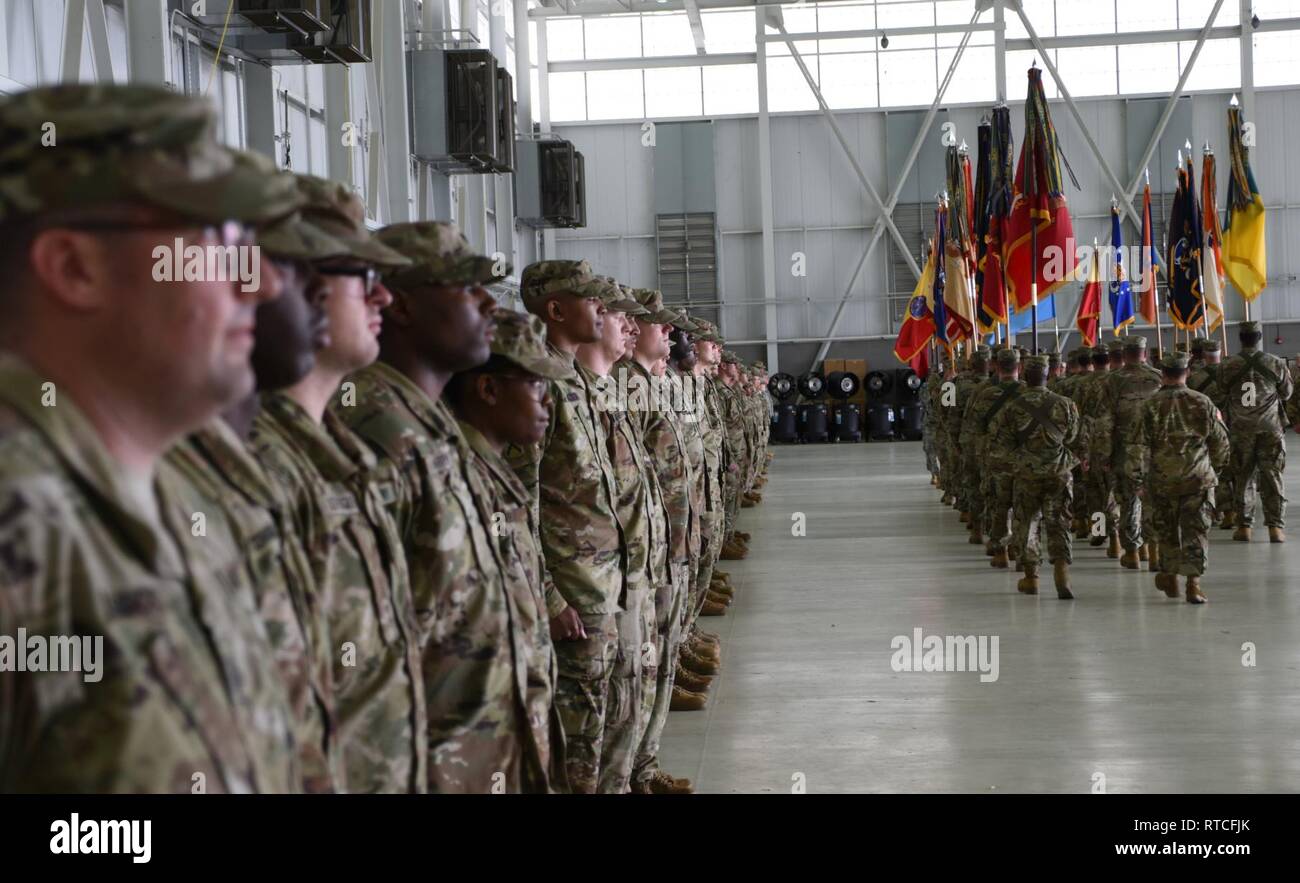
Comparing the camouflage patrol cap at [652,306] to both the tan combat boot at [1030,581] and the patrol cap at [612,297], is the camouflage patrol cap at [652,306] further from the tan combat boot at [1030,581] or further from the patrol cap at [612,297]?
the tan combat boot at [1030,581]

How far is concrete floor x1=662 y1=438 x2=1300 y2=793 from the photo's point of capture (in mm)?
5859

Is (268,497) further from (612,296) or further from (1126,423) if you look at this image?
(1126,423)

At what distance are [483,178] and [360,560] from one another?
741 inches

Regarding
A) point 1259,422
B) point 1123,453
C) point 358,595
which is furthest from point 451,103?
point 358,595

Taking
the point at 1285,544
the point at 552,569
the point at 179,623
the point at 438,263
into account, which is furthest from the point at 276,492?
the point at 1285,544

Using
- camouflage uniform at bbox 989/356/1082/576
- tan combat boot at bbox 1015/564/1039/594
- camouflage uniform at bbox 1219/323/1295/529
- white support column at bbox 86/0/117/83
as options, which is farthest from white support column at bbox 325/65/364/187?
camouflage uniform at bbox 1219/323/1295/529

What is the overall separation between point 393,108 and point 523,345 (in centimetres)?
1084

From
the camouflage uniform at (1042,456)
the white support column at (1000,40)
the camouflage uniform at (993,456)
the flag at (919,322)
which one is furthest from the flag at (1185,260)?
the white support column at (1000,40)

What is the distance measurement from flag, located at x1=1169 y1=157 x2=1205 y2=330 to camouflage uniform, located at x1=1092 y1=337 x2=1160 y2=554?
471 cm

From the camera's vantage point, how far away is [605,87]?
31.6 meters

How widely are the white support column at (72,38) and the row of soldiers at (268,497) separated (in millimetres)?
5005

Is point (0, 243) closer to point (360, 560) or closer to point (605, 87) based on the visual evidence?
point (360, 560)

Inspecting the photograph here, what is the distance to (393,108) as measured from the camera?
13.7 m

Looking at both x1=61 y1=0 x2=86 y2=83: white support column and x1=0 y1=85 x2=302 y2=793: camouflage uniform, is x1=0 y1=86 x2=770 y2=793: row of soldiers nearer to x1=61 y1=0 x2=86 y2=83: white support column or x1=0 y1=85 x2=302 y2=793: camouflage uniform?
x1=0 y1=85 x2=302 y2=793: camouflage uniform
